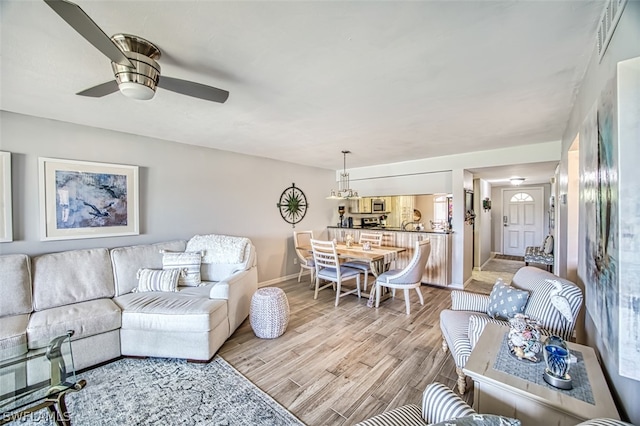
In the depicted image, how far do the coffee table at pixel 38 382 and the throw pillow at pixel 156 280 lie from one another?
1.02 meters

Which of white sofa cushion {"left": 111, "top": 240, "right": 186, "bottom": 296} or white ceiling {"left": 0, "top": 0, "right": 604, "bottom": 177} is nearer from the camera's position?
white ceiling {"left": 0, "top": 0, "right": 604, "bottom": 177}

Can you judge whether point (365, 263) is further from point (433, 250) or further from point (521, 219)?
point (521, 219)

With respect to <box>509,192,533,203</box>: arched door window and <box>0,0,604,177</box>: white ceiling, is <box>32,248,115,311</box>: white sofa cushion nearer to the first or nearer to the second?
<box>0,0,604,177</box>: white ceiling

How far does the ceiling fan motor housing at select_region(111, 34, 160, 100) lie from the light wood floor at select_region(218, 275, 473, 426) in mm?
2285

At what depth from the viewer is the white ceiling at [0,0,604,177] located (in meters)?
1.28

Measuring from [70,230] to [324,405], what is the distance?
3202mm

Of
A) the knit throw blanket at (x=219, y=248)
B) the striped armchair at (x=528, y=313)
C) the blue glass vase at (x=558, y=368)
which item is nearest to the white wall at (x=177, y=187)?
the knit throw blanket at (x=219, y=248)

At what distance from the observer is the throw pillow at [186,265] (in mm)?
3063

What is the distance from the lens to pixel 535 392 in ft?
3.62

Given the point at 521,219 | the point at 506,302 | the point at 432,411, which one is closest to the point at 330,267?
the point at 506,302

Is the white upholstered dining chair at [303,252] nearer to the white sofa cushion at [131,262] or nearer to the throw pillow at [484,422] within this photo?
the white sofa cushion at [131,262]

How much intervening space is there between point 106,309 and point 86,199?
4.56ft

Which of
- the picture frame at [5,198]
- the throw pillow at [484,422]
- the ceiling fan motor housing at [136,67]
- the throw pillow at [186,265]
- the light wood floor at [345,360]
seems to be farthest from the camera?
the throw pillow at [186,265]

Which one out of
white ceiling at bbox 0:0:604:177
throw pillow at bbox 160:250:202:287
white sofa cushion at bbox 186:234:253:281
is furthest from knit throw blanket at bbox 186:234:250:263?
white ceiling at bbox 0:0:604:177
